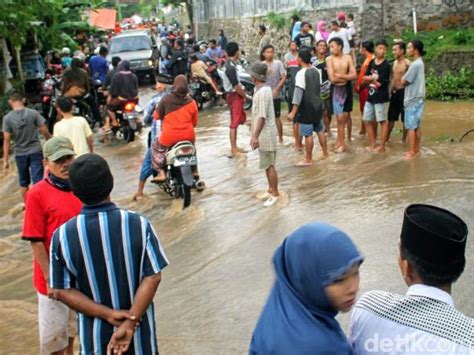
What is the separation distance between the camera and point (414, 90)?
9344mm

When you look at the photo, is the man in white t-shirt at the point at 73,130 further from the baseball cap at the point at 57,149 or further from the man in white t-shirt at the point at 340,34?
the man in white t-shirt at the point at 340,34

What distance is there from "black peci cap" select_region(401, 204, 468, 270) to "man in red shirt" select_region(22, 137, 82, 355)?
99.8 inches

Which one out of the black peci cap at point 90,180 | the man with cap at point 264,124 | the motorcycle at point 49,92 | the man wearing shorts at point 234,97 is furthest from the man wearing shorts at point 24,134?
the motorcycle at point 49,92

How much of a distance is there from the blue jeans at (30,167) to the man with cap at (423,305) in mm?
7205

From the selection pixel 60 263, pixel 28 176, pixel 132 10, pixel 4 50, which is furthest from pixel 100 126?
pixel 132 10

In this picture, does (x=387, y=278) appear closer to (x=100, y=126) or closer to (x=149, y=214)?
(x=149, y=214)

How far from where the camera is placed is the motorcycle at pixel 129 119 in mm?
12820

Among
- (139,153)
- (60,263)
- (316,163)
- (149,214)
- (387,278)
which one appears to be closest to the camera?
(60,263)

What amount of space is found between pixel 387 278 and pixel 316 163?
4.36 metres

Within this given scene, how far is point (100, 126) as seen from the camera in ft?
49.5

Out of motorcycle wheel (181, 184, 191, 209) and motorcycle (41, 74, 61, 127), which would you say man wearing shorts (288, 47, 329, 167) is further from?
motorcycle (41, 74, 61, 127)

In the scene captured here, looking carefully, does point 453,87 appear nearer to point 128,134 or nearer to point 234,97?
point 234,97

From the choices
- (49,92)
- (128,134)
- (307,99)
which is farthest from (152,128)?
(49,92)

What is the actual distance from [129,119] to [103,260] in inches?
389
